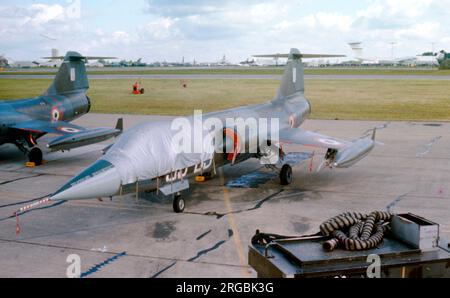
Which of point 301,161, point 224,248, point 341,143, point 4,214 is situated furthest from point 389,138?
point 4,214

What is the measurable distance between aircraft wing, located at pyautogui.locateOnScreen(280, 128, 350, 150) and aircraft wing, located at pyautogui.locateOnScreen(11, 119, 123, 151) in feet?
24.4

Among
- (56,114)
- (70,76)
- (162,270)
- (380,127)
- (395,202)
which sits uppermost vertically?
(70,76)

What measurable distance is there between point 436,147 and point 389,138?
119 inches

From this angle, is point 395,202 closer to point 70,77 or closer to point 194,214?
point 194,214

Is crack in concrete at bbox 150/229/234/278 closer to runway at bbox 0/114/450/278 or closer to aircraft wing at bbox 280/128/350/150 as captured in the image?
runway at bbox 0/114/450/278

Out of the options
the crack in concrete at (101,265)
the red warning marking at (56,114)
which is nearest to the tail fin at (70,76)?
the red warning marking at (56,114)

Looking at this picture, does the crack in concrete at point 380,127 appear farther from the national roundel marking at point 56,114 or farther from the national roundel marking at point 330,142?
the national roundel marking at point 56,114

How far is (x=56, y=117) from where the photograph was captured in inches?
935

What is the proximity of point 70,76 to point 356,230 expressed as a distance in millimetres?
20018

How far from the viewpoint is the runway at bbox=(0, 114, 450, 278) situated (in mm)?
11000

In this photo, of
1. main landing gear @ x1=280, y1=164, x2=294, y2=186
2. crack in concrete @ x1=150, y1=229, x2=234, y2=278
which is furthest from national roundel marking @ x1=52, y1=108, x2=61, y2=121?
crack in concrete @ x1=150, y1=229, x2=234, y2=278

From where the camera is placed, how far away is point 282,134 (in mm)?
18516

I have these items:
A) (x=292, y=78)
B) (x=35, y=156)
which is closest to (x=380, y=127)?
(x=292, y=78)
